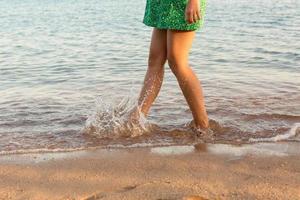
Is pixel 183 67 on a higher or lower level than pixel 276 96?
higher

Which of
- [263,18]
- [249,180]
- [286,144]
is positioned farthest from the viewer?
[263,18]

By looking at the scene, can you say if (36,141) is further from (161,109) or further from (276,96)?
(276,96)

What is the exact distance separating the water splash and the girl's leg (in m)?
0.44

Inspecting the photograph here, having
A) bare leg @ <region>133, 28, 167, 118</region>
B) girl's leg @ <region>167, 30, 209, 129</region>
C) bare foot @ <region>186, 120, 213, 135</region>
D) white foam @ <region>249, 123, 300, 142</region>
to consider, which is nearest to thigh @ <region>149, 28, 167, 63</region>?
bare leg @ <region>133, 28, 167, 118</region>

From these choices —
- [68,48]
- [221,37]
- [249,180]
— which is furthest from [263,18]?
[249,180]

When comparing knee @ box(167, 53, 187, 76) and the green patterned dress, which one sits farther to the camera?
knee @ box(167, 53, 187, 76)

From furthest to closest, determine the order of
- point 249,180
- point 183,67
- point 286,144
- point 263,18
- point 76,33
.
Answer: point 263,18
point 76,33
point 183,67
point 286,144
point 249,180

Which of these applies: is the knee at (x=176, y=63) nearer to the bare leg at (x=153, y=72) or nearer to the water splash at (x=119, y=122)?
the bare leg at (x=153, y=72)

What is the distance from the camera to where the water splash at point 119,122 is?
395 cm

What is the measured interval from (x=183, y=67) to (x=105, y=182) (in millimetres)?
1379

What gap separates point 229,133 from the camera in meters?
3.94

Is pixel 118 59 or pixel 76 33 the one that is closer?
pixel 118 59

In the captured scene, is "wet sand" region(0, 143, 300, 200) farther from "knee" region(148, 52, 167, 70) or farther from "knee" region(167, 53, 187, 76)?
"knee" region(148, 52, 167, 70)

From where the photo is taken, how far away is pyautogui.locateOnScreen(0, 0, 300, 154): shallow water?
13.0 ft
